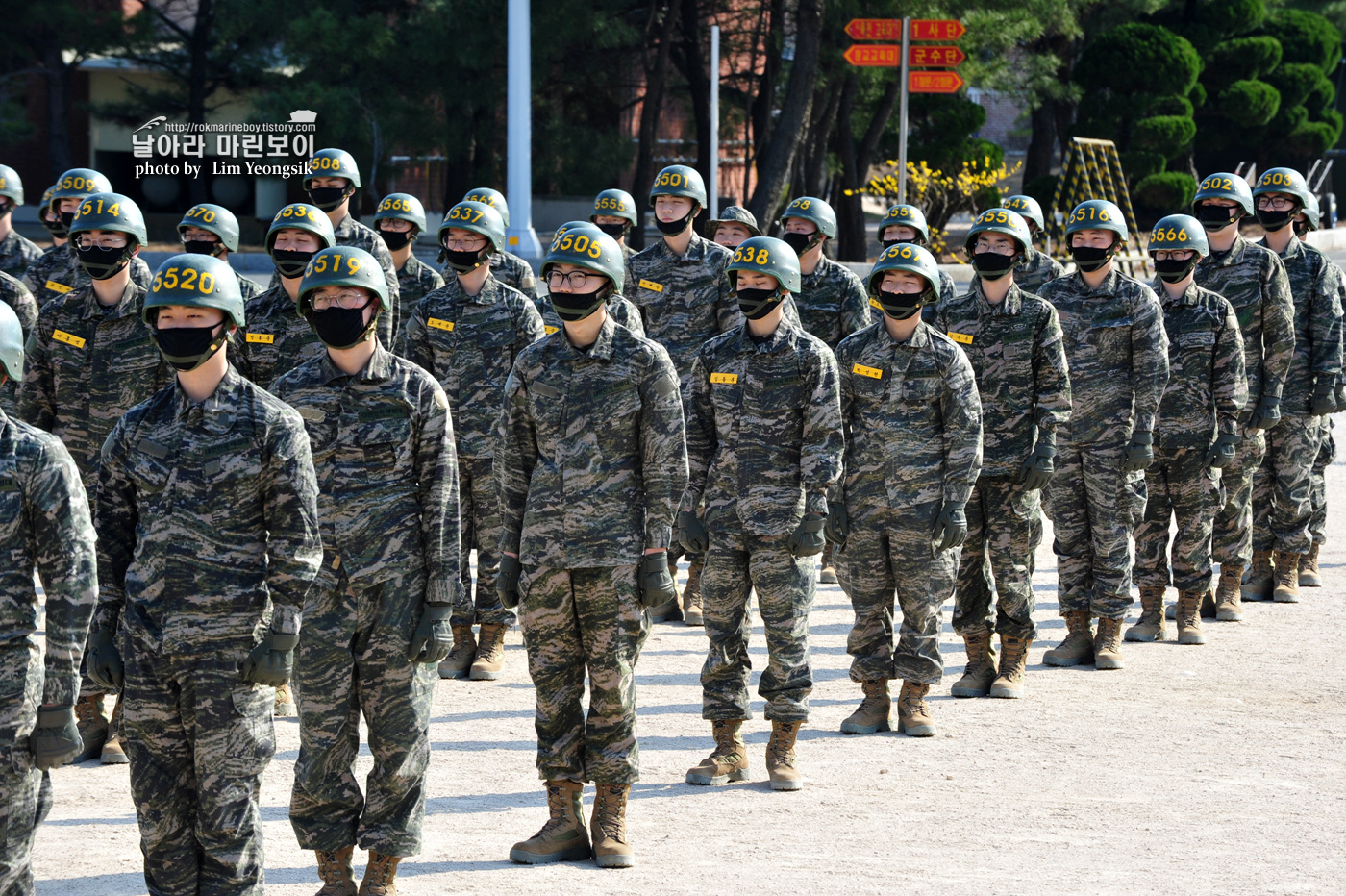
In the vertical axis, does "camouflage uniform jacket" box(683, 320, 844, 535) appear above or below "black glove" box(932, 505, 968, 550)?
above

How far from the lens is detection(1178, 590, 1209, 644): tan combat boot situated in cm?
1024

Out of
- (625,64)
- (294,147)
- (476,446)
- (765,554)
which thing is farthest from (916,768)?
(625,64)

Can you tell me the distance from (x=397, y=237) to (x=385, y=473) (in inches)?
195

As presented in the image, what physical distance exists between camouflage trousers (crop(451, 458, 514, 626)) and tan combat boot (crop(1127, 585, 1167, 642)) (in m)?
3.82

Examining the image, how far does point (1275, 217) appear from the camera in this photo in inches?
453

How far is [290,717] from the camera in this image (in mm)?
8484

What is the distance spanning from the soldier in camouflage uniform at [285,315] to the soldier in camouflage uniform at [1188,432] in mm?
4970

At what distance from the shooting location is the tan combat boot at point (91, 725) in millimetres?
7785

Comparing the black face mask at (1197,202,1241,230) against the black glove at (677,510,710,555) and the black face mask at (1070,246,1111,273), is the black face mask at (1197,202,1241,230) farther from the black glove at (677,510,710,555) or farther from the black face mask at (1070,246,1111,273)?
the black glove at (677,510,710,555)

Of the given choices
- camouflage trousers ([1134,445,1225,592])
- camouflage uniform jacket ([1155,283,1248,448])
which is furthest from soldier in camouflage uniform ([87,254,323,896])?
camouflage uniform jacket ([1155,283,1248,448])

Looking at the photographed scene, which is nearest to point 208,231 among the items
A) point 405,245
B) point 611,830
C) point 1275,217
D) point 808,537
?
point 405,245

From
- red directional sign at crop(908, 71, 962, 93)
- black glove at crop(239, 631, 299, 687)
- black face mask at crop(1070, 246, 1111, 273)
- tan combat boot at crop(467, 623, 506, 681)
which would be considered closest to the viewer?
black glove at crop(239, 631, 299, 687)

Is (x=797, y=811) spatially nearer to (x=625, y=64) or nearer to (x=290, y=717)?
(x=290, y=717)

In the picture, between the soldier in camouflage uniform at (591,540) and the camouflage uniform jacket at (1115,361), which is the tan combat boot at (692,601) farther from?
the soldier in camouflage uniform at (591,540)
